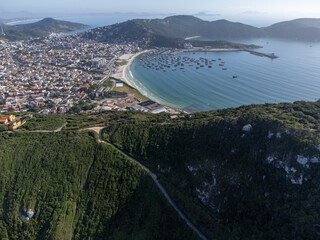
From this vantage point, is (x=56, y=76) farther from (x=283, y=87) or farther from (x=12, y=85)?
(x=283, y=87)

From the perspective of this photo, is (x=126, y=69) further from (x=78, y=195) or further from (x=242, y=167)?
(x=242, y=167)

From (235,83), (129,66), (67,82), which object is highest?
(129,66)

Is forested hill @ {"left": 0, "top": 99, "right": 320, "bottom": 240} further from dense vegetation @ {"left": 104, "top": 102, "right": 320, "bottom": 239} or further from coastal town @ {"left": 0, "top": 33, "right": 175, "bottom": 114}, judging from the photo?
coastal town @ {"left": 0, "top": 33, "right": 175, "bottom": 114}

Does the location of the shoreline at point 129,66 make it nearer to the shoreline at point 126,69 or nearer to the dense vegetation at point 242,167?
the shoreline at point 126,69

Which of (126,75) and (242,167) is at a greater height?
(126,75)

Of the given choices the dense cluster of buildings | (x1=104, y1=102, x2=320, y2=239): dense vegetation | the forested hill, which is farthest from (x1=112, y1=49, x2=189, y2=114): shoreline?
the forested hill

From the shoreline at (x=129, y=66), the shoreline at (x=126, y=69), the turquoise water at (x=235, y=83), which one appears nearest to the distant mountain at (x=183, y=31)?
the shoreline at (x=129, y=66)

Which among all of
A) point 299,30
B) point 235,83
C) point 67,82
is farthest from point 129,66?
point 299,30
